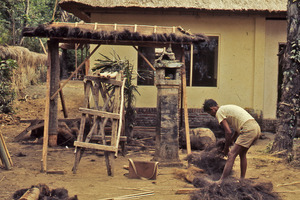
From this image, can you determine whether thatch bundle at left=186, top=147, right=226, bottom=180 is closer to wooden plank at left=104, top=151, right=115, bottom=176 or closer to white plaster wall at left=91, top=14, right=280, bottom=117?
wooden plank at left=104, top=151, right=115, bottom=176

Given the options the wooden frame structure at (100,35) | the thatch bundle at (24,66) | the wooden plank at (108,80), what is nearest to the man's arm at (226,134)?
the wooden frame structure at (100,35)

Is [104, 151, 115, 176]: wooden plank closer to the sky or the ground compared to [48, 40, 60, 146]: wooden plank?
closer to the ground

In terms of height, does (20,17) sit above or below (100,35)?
above

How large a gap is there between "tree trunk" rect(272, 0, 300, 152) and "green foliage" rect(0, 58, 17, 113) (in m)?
9.00

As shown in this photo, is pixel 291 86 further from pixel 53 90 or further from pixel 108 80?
pixel 53 90

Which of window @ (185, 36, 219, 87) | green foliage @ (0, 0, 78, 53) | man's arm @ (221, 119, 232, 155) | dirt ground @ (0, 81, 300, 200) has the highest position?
green foliage @ (0, 0, 78, 53)

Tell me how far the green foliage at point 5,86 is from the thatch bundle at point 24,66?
479 millimetres

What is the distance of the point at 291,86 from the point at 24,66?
41.8ft

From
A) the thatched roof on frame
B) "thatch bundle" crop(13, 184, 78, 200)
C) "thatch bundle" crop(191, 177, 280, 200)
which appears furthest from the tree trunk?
"thatch bundle" crop(13, 184, 78, 200)

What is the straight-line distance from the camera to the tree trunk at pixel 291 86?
798cm

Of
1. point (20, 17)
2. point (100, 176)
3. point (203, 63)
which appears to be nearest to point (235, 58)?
point (203, 63)

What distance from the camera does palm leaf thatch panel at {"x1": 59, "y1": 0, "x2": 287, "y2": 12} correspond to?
1047cm

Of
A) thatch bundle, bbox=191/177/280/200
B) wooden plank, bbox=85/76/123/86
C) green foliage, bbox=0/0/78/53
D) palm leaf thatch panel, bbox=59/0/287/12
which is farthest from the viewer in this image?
green foliage, bbox=0/0/78/53

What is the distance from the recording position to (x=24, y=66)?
1695cm
